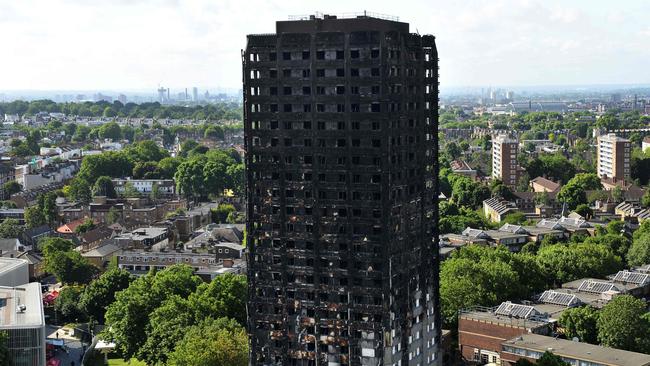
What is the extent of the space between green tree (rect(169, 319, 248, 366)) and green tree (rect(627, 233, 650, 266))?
46.3m

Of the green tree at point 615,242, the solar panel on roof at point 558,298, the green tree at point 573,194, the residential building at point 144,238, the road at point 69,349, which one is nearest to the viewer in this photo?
the solar panel on roof at point 558,298

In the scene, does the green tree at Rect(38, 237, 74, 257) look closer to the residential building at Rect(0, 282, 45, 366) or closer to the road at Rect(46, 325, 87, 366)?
the road at Rect(46, 325, 87, 366)

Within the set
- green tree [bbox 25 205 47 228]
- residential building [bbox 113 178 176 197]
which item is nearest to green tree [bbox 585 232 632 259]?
green tree [bbox 25 205 47 228]

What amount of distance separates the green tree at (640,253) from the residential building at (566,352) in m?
32.1

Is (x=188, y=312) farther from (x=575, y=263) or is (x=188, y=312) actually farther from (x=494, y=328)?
(x=575, y=263)

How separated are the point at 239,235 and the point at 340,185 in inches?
2332

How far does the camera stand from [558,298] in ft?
236

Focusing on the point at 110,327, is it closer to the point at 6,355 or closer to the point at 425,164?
the point at 6,355

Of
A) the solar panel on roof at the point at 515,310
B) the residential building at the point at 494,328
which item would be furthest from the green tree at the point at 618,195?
the residential building at the point at 494,328

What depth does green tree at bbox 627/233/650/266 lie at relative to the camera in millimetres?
91438

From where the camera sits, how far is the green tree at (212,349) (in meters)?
59.6

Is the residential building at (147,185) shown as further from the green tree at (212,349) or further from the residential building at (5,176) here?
the green tree at (212,349)

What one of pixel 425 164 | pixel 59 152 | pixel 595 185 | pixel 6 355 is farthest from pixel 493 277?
pixel 59 152

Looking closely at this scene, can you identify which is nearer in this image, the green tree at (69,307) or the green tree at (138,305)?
the green tree at (138,305)
